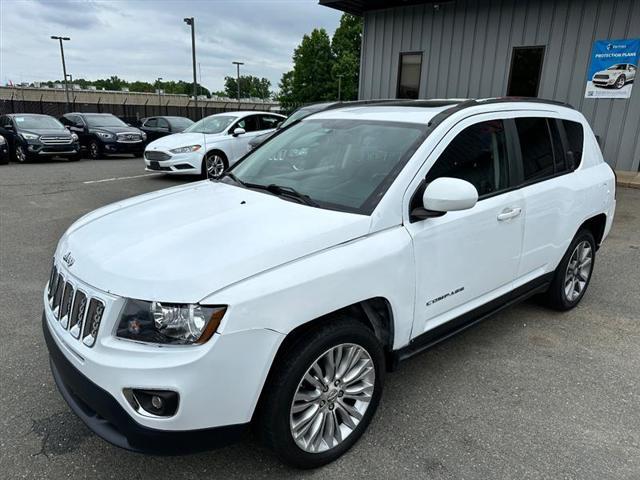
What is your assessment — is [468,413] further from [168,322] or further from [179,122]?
[179,122]

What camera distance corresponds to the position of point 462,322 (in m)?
3.06

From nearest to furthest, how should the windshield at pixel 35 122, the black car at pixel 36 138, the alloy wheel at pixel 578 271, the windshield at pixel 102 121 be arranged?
the alloy wheel at pixel 578 271 < the black car at pixel 36 138 < the windshield at pixel 35 122 < the windshield at pixel 102 121

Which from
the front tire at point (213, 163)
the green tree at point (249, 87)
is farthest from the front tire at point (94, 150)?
the green tree at point (249, 87)

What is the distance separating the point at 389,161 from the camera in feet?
9.10

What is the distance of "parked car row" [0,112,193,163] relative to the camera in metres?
14.6

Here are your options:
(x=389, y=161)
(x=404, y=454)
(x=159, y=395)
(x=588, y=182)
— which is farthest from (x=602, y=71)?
(x=159, y=395)

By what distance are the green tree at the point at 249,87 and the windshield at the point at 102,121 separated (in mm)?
105872

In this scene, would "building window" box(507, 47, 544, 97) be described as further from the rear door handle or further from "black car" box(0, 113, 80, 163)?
"black car" box(0, 113, 80, 163)

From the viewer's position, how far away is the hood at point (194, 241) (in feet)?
6.54

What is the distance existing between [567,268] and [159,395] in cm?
358

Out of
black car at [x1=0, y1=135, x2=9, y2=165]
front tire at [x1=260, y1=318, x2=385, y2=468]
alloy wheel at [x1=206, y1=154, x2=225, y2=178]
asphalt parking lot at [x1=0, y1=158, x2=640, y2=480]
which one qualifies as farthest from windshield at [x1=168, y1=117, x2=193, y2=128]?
front tire at [x1=260, y1=318, x2=385, y2=468]

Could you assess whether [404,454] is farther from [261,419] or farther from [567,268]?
[567,268]

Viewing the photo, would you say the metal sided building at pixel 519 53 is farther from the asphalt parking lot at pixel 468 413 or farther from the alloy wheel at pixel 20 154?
the alloy wheel at pixel 20 154

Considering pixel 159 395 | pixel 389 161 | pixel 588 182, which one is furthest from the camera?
pixel 588 182
